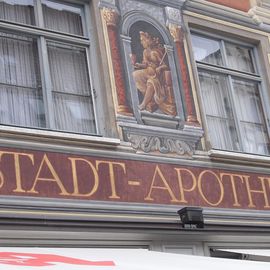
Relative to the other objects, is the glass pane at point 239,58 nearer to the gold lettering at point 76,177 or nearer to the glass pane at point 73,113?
the glass pane at point 73,113

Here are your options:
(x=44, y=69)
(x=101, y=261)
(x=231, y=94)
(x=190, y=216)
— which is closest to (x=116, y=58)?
(x=44, y=69)

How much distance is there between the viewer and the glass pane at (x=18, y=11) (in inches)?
291

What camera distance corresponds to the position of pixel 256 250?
25.8 feet

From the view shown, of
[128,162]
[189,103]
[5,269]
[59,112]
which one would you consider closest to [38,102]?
[59,112]

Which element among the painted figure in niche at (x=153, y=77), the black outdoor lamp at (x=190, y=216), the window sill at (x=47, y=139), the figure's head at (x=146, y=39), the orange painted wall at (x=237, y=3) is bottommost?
the black outdoor lamp at (x=190, y=216)

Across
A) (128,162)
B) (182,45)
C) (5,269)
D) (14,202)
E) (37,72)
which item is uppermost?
(182,45)

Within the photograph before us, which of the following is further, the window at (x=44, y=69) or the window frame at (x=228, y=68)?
the window frame at (x=228, y=68)

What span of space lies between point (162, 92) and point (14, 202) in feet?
8.75

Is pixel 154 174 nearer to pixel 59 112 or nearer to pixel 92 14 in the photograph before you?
pixel 59 112

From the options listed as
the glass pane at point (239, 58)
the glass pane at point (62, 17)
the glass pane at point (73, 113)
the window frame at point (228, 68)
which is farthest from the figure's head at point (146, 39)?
the glass pane at point (239, 58)

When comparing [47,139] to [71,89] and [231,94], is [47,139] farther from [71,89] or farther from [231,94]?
[231,94]

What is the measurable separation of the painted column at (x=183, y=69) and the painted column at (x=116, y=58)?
0.94 meters

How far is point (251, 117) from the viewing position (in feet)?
30.3

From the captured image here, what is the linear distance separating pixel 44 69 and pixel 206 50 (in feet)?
9.43
